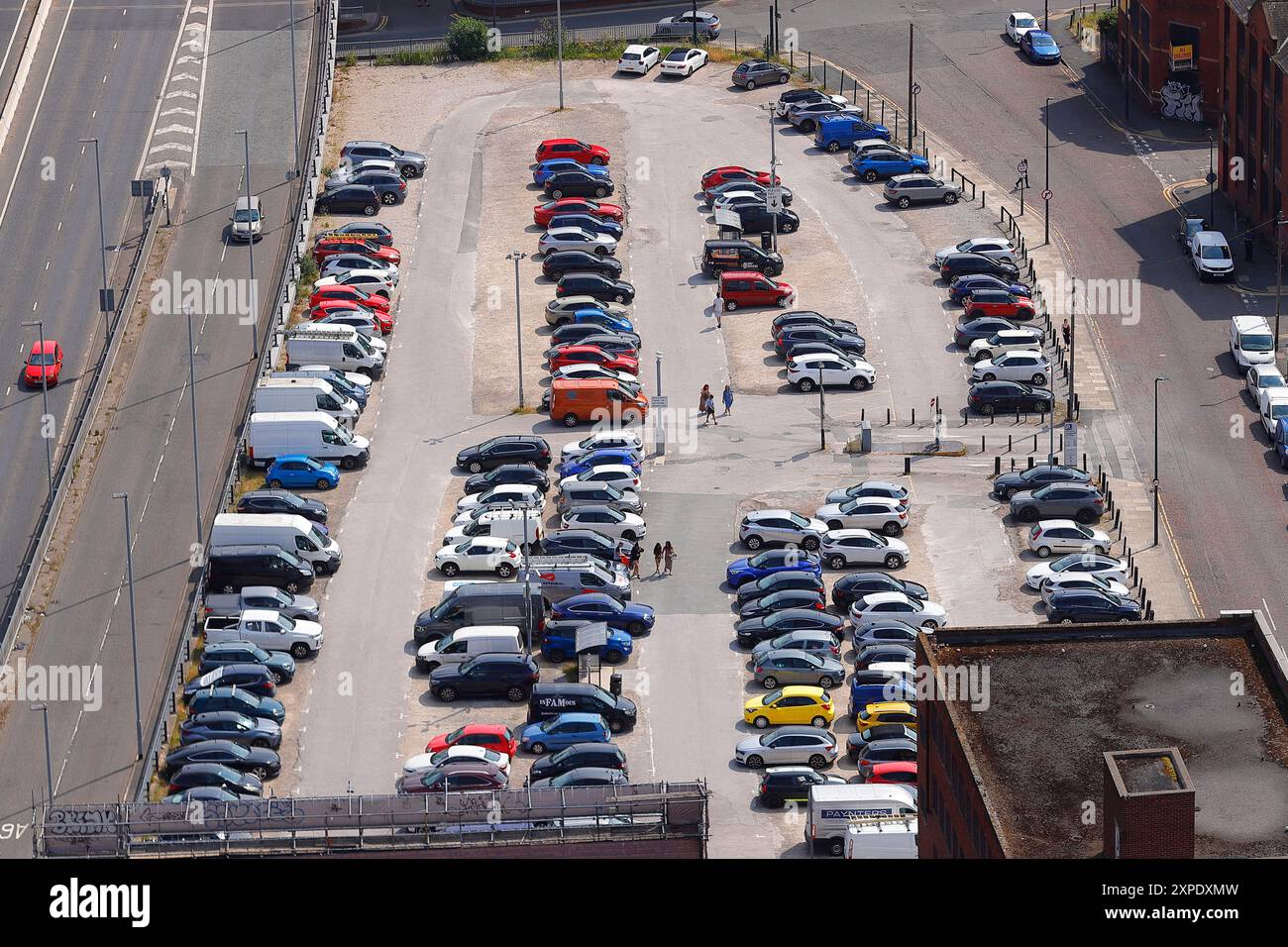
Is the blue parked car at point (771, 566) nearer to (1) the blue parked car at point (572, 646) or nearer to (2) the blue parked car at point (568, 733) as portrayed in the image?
(1) the blue parked car at point (572, 646)

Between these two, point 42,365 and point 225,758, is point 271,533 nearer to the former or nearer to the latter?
point 225,758

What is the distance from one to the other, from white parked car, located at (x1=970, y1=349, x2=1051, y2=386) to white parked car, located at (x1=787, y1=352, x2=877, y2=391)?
5.02 meters

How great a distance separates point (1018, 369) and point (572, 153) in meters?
36.0

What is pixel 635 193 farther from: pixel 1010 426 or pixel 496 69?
pixel 1010 426

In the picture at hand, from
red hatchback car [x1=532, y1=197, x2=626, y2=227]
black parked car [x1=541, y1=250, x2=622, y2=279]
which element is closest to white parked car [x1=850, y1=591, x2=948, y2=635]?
black parked car [x1=541, y1=250, x2=622, y2=279]

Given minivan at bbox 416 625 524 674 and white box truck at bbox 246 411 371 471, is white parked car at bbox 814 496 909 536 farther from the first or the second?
white box truck at bbox 246 411 371 471

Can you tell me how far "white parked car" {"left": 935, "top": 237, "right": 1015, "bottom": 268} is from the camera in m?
116

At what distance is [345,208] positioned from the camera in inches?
4882

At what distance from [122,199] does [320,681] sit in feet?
156

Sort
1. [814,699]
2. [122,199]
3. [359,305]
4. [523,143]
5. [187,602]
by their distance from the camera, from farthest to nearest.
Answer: [523,143]
[122,199]
[359,305]
[187,602]
[814,699]

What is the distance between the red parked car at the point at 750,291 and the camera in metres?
114

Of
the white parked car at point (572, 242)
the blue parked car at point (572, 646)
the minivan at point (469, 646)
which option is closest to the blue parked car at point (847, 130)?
the white parked car at point (572, 242)

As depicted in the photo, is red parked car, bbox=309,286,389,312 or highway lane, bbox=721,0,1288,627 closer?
highway lane, bbox=721,0,1288,627
